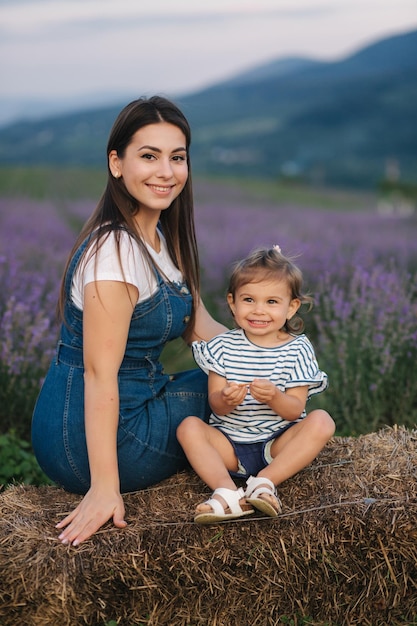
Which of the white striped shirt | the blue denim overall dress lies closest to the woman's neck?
the blue denim overall dress

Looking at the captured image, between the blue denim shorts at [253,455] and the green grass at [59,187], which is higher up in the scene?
the green grass at [59,187]

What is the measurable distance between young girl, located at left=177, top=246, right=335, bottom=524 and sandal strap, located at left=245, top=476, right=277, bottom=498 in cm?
3

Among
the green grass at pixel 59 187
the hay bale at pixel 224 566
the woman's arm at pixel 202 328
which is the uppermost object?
the green grass at pixel 59 187

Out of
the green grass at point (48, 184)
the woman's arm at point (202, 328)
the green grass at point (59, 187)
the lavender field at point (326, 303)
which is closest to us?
the woman's arm at point (202, 328)

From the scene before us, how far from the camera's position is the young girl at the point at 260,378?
8.57 feet

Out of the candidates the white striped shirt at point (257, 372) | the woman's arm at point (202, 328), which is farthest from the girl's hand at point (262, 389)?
the woman's arm at point (202, 328)

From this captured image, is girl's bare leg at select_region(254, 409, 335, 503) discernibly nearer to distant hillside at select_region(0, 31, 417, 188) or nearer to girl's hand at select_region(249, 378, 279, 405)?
girl's hand at select_region(249, 378, 279, 405)

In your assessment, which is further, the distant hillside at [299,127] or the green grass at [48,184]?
the distant hillside at [299,127]

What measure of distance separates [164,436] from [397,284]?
208 cm

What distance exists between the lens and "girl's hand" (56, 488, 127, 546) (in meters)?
2.43

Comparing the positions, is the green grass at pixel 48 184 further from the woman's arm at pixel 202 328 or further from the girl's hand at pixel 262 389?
the girl's hand at pixel 262 389

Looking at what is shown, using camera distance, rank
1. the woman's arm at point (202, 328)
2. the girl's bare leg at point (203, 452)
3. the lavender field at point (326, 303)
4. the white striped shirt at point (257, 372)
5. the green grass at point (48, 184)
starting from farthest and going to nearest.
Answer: the green grass at point (48, 184) → the lavender field at point (326, 303) → the woman's arm at point (202, 328) → the white striped shirt at point (257, 372) → the girl's bare leg at point (203, 452)

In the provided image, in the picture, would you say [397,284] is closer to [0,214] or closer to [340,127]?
[0,214]

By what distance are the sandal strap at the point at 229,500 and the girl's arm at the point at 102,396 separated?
0.96ft
